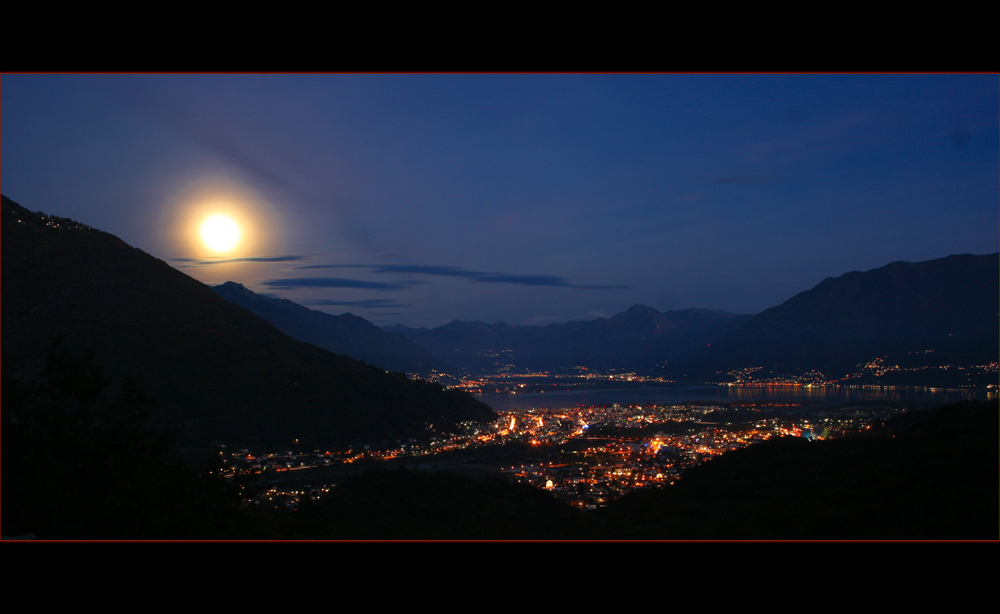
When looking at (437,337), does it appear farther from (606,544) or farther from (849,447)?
(606,544)

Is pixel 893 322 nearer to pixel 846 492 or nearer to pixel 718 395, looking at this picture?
pixel 718 395

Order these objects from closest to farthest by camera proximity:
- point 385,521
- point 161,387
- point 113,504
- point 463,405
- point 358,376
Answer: point 113,504 < point 385,521 < point 161,387 < point 358,376 < point 463,405

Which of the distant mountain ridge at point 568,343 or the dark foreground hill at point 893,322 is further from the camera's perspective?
the distant mountain ridge at point 568,343

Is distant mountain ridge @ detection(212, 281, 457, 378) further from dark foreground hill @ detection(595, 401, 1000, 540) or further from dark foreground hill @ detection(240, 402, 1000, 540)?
dark foreground hill @ detection(595, 401, 1000, 540)

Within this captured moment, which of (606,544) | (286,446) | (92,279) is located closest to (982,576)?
(606,544)

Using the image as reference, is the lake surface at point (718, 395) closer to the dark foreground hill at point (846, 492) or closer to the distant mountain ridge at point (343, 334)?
the dark foreground hill at point (846, 492)

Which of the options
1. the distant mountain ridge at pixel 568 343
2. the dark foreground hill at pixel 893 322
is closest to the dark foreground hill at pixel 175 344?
the dark foreground hill at pixel 893 322

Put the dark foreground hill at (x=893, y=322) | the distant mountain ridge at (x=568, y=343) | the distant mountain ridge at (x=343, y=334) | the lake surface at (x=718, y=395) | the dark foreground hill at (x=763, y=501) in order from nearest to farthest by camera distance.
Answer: the dark foreground hill at (x=763, y=501)
the dark foreground hill at (x=893, y=322)
the lake surface at (x=718, y=395)
the distant mountain ridge at (x=343, y=334)
the distant mountain ridge at (x=568, y=343)
